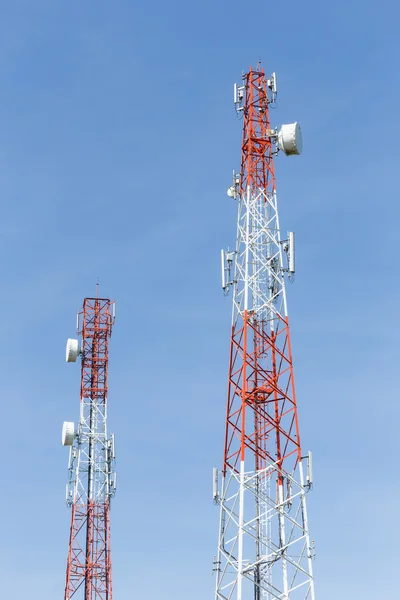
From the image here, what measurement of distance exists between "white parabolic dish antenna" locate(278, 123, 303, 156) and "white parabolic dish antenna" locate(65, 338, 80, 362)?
114 feet

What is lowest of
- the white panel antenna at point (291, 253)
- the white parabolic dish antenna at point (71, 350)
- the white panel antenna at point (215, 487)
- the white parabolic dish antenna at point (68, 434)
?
the white panel antenna at point (215, 487)

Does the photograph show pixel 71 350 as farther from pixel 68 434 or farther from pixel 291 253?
pixel 291 253

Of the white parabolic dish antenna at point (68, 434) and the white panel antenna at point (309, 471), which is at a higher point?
the white parabolic dish antenna at point (68, 434)

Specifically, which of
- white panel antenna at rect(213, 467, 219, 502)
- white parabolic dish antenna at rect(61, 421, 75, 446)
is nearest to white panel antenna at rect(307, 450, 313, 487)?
white panel antenna at rect(213, 467, 219, 502)

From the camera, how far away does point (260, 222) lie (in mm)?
56438

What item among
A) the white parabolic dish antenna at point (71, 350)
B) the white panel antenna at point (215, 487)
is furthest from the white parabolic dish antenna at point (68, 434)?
the white panel antenna at point (215, 487)

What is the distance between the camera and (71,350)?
3366 inches

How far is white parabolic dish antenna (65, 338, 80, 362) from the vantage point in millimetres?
85562

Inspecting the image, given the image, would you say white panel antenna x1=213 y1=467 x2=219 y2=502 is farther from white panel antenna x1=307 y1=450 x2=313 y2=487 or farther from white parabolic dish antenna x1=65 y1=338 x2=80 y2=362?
white parabolic dish antenna x1=65 y1=338 x2=80 y2=362

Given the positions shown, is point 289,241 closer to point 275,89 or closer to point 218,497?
point 275,89

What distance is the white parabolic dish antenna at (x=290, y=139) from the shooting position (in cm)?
5612

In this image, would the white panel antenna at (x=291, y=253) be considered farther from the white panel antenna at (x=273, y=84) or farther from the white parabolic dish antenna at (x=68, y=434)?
the white parabolic dish antenna at (x=68, y=434)

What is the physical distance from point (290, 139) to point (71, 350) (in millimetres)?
35439

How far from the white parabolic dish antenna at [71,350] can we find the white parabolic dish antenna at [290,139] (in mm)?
34602
